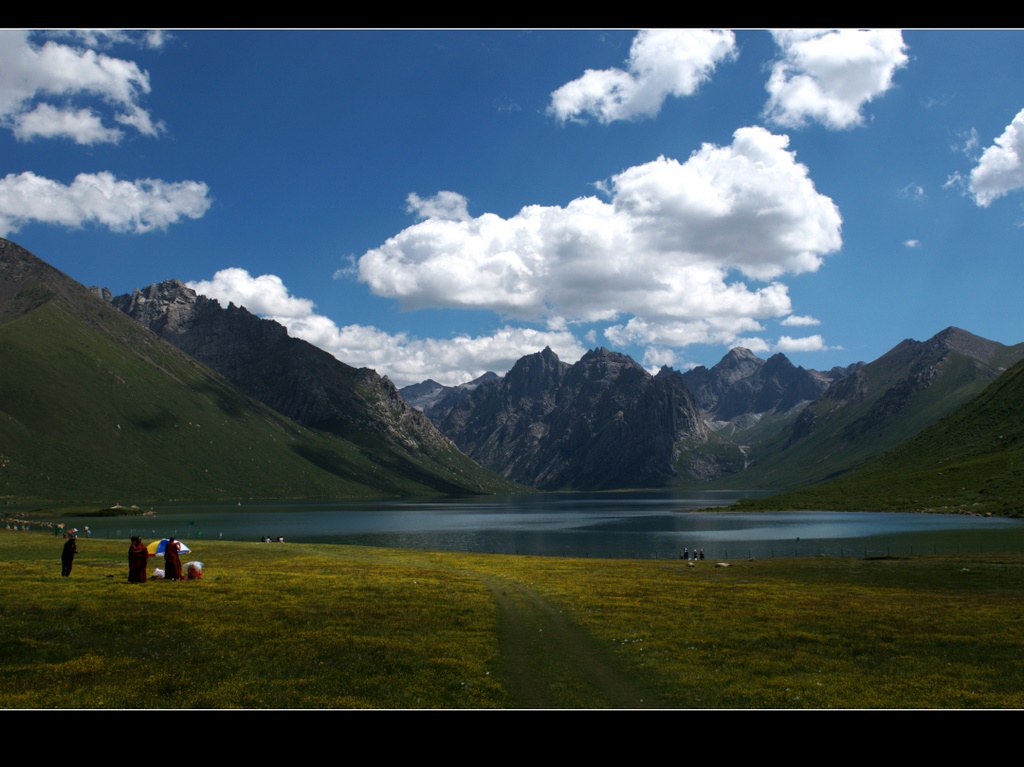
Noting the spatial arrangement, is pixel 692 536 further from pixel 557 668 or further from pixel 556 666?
pixel 557 668

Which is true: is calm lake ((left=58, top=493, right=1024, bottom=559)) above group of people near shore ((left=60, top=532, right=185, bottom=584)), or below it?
below

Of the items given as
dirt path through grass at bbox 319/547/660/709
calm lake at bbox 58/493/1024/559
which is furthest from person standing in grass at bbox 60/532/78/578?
calm lake at bbox 58/493/1024/559

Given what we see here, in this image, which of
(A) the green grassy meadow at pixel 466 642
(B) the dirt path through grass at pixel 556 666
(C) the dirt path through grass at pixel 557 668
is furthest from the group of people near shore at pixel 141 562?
(C) the dirt path through grass at pixel 557 668

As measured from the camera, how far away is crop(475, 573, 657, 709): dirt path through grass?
896 inches

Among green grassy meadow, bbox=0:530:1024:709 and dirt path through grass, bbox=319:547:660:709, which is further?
green grassy meadow, bbox=0:530:1024:709

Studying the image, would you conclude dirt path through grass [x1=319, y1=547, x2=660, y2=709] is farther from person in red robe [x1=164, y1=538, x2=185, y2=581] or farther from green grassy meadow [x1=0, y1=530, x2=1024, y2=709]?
person in red robe [x1=164, y1=538, x2=185, y2=581]

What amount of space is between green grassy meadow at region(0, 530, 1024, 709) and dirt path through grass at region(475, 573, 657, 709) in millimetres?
178

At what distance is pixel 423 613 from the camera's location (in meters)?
38.5

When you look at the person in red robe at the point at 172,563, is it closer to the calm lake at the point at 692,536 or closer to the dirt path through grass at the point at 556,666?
the dirt path through grass at the point at 556,666

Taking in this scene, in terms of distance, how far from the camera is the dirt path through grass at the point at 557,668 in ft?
74.7

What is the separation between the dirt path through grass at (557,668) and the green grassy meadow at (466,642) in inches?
7.0
